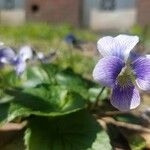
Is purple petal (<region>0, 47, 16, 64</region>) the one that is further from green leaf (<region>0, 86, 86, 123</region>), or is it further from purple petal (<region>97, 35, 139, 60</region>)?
purple petal (<region>97, 35, 139, 60</region>)

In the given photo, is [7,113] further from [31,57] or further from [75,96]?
[31,57]

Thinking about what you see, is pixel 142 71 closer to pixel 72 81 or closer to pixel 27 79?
pixel 72 81

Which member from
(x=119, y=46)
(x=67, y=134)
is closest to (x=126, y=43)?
(x=119, y=46)

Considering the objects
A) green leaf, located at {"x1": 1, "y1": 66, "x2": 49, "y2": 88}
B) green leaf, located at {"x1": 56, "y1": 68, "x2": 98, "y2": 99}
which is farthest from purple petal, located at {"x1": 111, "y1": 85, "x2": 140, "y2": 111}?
green leaf, located at {"x1": 1, "y1": 66, "x2": 49, "y2": 88}

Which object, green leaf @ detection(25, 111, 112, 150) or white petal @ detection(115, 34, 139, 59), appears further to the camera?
green leaf @ detection(25, 111, 112, 150)

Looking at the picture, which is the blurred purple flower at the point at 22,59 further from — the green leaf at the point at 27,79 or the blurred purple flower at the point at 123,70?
the blurred purple flower at the point at 123,70

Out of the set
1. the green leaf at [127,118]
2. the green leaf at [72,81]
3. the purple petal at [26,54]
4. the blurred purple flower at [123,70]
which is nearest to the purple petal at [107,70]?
the blurred purple flower at [123,70]

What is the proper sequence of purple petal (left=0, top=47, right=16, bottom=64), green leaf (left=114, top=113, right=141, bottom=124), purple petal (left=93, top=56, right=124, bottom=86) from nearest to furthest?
purple petal (left=93, top=56, right=124, bottom=86)
green leaf (left=114, top=113, right=141, bottom=124)
purple petal (left=0, top=47, right=16, bottom=64)
